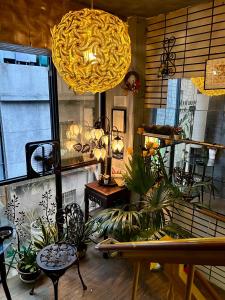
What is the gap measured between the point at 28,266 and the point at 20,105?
184 centimetres

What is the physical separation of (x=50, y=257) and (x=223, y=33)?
2.80 metres

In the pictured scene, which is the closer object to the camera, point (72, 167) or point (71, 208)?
point (71, 208)

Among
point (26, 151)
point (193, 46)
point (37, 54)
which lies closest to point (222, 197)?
point (193, 46)

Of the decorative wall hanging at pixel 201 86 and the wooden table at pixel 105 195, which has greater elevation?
the decorative wall hanging at pixel 201 86

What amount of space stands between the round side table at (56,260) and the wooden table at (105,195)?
76 cm

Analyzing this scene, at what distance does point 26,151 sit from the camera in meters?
2.45

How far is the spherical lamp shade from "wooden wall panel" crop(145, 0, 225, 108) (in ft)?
4.54

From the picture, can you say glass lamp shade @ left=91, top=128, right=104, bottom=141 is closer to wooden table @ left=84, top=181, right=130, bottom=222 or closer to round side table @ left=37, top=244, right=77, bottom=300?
wooden table @ left=84, top=181, right=130, bottom=222

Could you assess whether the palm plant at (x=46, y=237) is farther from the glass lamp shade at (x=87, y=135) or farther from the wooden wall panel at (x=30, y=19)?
the wooden wall panel at (x=30, y=19)

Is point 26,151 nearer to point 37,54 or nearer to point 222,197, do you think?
point 37,54

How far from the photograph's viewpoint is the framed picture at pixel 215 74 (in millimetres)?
2271

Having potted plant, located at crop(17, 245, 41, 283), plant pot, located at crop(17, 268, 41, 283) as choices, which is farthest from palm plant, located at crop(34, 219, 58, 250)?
plant pot, located at crop(17, 268, 41, 283)

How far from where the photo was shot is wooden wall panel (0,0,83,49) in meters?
2.08

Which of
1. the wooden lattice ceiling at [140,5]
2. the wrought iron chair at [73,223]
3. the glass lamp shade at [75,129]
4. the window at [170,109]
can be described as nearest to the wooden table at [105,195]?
the wrought iron chair at [73,223]
